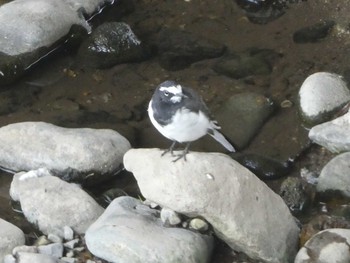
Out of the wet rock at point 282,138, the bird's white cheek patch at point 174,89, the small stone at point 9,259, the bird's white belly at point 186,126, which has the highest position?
the bird's white cheek patch at point 174,89

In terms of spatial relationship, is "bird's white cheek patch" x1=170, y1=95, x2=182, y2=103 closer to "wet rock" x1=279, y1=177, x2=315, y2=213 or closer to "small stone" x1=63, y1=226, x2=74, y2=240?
"small stone" x1=63, y1=226, x2=74, y2=240

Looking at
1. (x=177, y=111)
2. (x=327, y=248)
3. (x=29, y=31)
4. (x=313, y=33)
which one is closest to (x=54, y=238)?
(x=177, y=111)

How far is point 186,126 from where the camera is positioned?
5055mm

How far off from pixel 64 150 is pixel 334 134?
85.2 inches

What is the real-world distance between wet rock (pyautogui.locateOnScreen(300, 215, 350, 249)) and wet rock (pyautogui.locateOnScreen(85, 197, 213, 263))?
0.64 meters

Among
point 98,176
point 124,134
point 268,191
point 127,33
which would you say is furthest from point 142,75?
point 268,191

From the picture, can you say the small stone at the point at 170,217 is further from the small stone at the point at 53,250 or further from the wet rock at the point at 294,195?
the wet rock at the point at 294,195

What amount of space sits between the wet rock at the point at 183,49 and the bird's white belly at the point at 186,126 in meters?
2.62

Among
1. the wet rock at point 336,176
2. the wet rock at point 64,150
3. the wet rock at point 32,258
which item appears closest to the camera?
the wet rock at point 32,258

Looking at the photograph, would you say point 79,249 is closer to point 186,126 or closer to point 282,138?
point 186,126

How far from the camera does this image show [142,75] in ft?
25.4

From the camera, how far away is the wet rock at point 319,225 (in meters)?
5.51

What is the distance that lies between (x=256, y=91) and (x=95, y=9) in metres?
2.38

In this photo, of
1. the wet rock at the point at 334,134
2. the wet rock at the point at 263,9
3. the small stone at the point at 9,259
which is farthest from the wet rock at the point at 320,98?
the small stone at the point at 9,259
